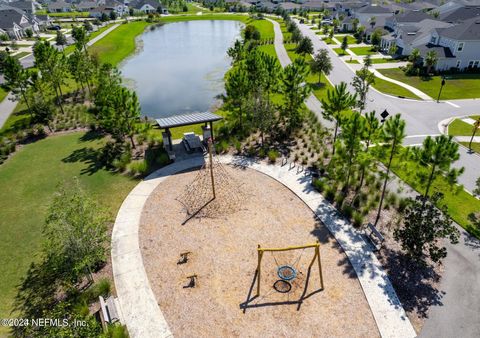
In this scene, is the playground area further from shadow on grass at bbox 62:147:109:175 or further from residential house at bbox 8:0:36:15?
residential house at bbox 8:0:36:15

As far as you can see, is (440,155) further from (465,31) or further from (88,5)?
(88,5)

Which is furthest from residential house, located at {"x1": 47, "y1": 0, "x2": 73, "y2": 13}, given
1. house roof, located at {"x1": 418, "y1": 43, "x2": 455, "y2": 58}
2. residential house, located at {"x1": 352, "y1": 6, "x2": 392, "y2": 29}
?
house roof, located at {"x1": 418, "y1": 43, "x2": 455, "y2": 58}

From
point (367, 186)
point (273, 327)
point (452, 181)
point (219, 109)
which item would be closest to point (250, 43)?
point (219, 109)

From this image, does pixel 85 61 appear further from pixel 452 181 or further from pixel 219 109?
pixel 452 181

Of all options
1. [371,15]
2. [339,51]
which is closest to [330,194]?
[339,51]

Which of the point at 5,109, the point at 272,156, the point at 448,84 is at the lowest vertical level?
the point at 448,84

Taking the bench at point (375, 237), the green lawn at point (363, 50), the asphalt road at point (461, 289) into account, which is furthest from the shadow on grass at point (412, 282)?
the green lawn at point (363, 50)
